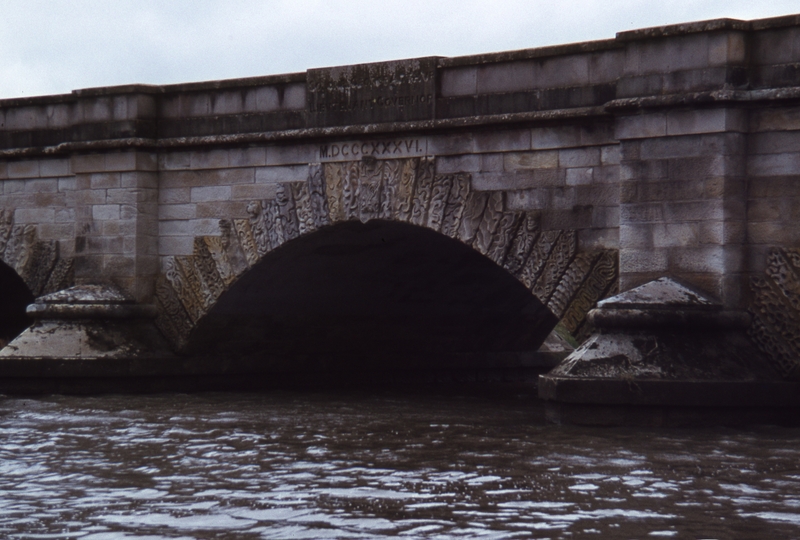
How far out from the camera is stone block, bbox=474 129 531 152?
1073 cm

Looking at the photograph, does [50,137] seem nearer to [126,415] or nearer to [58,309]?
[58,309]

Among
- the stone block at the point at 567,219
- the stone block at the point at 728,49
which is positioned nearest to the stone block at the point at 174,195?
the stone block at the point at 567,219

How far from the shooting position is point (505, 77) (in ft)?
35.6

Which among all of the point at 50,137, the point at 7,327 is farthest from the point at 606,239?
the point at 7,327

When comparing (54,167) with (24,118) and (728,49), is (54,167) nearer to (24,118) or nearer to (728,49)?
(24,118)

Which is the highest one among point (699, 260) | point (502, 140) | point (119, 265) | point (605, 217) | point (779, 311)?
point (502, 140)

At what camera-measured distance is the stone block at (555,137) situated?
10414 millimetres

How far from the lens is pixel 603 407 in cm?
898

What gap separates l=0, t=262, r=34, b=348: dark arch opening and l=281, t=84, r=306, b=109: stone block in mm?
7262

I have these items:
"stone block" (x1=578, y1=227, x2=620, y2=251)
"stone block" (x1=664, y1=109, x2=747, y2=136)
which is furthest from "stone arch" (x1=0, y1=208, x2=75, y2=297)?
"stone block" (x1=664, y1=109, x2=747, y2=136)

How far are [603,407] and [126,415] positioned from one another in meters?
4.19

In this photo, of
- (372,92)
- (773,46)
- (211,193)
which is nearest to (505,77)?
(372,92)

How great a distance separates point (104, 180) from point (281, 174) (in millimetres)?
2179

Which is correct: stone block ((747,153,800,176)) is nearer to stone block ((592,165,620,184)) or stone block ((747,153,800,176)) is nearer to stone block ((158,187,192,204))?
stone block ((592,165,620,184))
